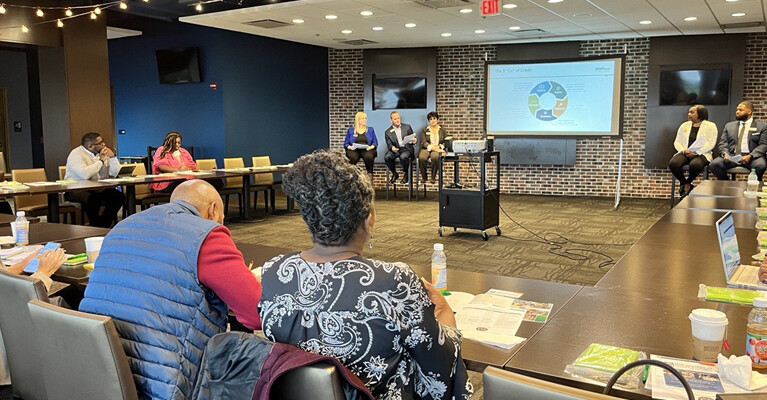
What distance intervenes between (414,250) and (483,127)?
19.0 ft

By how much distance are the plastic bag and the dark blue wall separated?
9.66 metres

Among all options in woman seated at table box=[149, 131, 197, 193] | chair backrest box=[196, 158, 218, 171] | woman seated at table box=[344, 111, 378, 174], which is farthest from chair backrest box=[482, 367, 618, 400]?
woman seated at table box=[344, 111, 378, 174]

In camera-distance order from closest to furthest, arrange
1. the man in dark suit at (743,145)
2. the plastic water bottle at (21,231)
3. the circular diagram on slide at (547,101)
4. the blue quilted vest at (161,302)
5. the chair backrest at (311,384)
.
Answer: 1. the chair backrest at (311,384)
2. the blue quilted vest at (161,302)
3. the plastic water bottle at (21,231)
4. the man in dark suit at (743,145)
5. the circular diagram on slide at (547,101)

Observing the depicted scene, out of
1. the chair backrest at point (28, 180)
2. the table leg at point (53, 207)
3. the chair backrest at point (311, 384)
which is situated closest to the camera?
the chair backrest at point (311, 384)

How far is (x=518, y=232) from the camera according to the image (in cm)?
733

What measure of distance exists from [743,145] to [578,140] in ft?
9.22

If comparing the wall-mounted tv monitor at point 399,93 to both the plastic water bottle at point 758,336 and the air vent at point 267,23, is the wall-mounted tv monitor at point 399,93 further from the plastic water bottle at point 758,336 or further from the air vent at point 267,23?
the plastic water bottle at point 758,336

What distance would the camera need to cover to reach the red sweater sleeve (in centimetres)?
178

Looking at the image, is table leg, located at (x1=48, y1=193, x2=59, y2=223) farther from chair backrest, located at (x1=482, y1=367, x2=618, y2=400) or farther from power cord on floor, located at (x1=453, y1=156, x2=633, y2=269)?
chair backrest, located at (x1=482, y1=367, x2=618, y2=400)

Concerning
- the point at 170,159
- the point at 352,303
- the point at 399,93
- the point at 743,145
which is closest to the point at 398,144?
the point at 399,93

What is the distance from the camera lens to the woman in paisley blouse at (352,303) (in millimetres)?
1371

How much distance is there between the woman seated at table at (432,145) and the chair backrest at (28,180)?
Result: 19.1 ft

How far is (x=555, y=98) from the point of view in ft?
→ 35.6

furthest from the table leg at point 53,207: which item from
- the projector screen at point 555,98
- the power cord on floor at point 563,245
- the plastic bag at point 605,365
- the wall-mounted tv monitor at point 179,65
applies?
the projector screen at point 555,98
